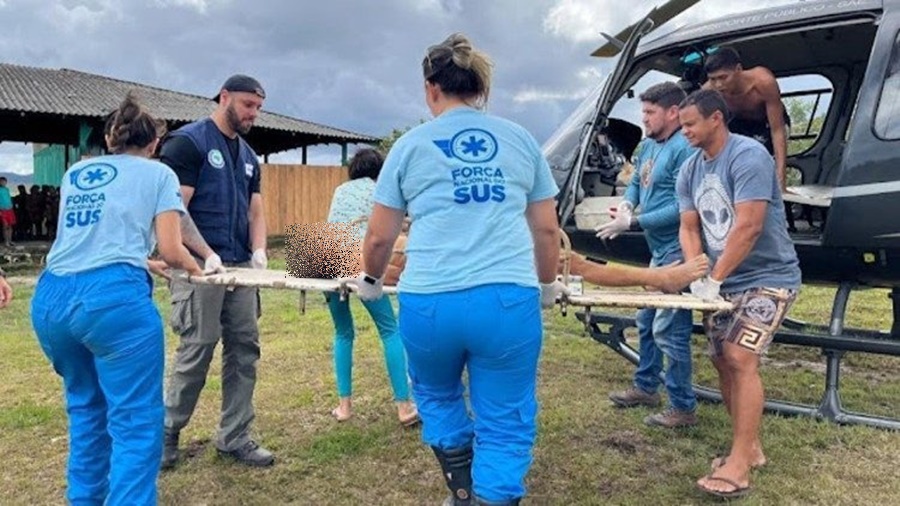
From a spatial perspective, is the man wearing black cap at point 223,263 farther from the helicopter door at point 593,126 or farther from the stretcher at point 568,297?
the helicopter door at point 593,126

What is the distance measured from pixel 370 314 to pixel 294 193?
1453 cm

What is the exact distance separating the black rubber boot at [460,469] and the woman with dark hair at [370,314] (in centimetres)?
154

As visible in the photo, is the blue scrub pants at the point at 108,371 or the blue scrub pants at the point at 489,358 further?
the blue scrub pants at the point at 108,371

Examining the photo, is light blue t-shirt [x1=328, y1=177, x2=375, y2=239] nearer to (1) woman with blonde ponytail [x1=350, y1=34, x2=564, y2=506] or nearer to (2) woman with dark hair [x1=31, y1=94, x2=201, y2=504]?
(2) woman with dark hair [x1=31, y1=94, x2=201, y2=504]

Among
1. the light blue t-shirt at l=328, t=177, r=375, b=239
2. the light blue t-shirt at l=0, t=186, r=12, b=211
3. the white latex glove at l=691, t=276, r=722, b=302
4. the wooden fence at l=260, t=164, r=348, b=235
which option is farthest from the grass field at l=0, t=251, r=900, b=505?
the wooden fence at l=260, t=164, r=348, b=235

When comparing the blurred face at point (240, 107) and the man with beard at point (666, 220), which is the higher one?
the blurred face at point (240, 107)

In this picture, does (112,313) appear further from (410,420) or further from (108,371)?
(410,420)

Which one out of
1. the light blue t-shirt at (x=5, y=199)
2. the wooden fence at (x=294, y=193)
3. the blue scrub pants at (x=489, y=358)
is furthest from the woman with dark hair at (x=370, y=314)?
the light blue t-shirt at (x=5, y=199)

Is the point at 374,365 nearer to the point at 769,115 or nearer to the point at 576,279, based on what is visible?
the point at 576,279

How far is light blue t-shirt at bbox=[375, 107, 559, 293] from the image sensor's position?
2.27 m

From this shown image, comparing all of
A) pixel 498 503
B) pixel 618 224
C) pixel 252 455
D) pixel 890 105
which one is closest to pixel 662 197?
pixel 618 224

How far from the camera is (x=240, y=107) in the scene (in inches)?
139

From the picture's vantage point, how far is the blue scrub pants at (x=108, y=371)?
8.27ft

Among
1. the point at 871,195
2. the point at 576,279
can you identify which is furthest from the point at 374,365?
the point at 871,195
